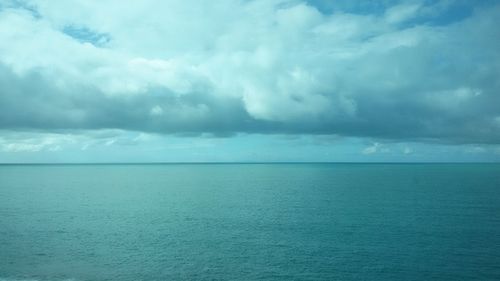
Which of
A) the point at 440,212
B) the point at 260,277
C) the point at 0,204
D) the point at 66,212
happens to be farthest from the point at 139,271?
the point at 0,204

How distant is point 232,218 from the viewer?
102375 mm

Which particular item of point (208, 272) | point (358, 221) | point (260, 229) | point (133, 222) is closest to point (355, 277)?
point (208, 272)

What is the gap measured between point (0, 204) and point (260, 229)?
319 feet

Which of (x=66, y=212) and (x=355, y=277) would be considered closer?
(x=355, y=277)

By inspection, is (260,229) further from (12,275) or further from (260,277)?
(12,275)

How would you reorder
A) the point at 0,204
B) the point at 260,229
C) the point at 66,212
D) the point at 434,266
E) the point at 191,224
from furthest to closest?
the point at 0,204, the point at 66,212, the point at 191,224, the point at 260,229, the point at 434,266

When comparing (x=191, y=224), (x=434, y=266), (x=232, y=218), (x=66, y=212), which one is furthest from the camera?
(x=66, y=212)

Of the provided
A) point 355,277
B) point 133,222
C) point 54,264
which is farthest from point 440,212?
point 54,264

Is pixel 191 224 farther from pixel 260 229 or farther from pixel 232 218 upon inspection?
pixel 260 229

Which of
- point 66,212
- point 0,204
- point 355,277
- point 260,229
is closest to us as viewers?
point 355,277

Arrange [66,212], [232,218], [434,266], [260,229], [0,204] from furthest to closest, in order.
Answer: [0,204] < [66,212] < [232,218] < [260,229] < [434,266]

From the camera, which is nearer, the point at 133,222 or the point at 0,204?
the point at 133,222

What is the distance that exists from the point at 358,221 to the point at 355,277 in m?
40.7

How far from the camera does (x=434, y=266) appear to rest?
60875 millimetres
